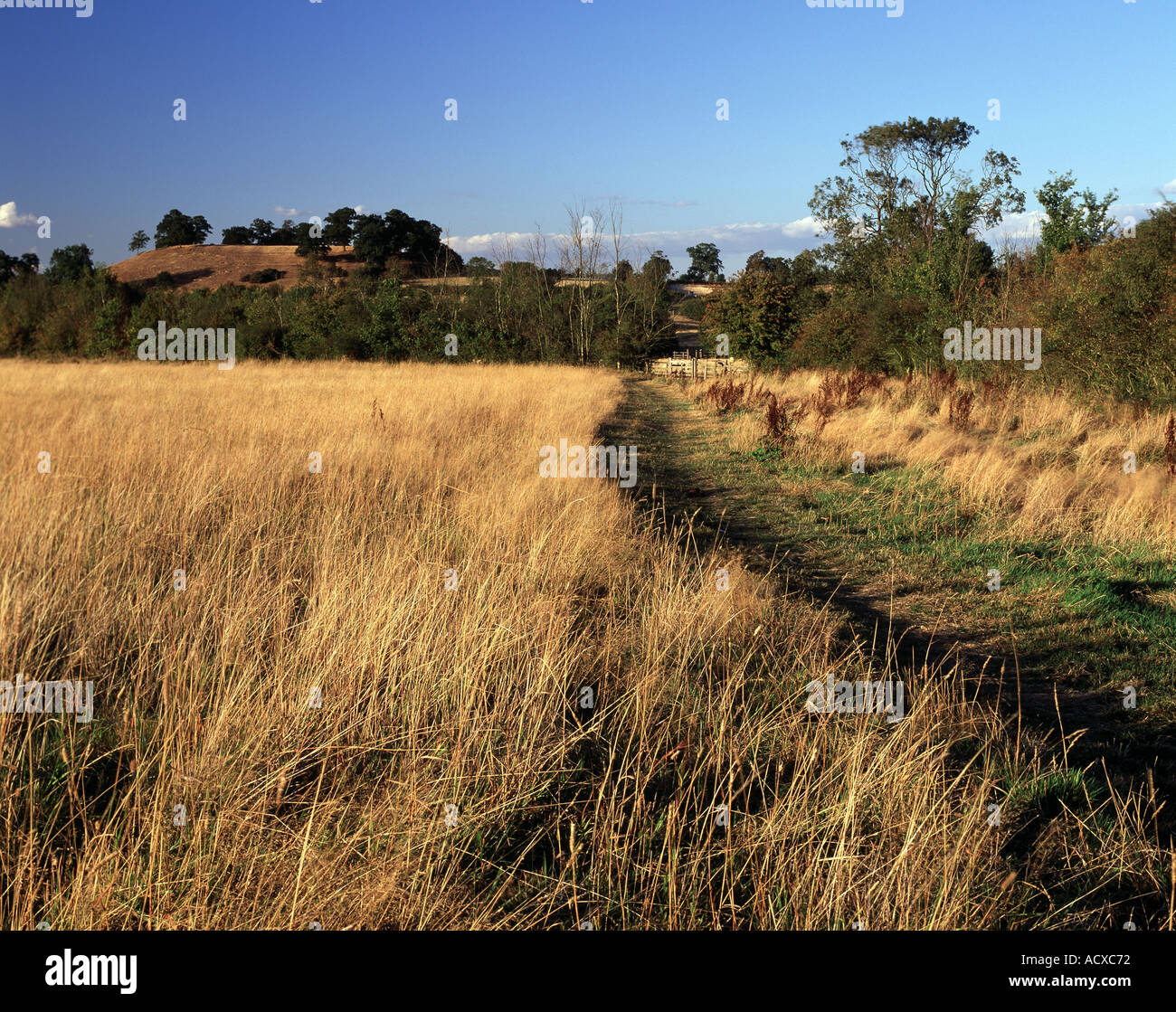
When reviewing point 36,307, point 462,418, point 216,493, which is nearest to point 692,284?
point 36,307

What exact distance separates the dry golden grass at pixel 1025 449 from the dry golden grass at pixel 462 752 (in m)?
4.25

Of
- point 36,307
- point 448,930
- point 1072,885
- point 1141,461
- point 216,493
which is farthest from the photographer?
point 36,307

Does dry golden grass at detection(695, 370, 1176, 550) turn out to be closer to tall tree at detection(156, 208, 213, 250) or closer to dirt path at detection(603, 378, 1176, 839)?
dirt path at detection(603, 378, 1176, 839)

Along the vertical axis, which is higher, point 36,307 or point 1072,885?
point 36,307

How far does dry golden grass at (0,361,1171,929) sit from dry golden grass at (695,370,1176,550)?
4252 millimetres

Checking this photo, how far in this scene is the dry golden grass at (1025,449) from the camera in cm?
730

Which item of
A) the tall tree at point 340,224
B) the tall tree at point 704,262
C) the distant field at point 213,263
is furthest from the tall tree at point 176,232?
the tall tree at point 704,262

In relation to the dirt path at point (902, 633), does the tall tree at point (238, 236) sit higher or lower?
higher

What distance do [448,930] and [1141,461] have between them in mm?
11480

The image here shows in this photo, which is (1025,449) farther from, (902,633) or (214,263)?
(214,263)

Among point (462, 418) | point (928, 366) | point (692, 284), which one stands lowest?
point (462, 418)

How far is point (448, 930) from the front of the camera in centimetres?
200

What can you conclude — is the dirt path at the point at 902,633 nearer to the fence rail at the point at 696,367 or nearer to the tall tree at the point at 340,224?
the fence rail at the point at 696,367
